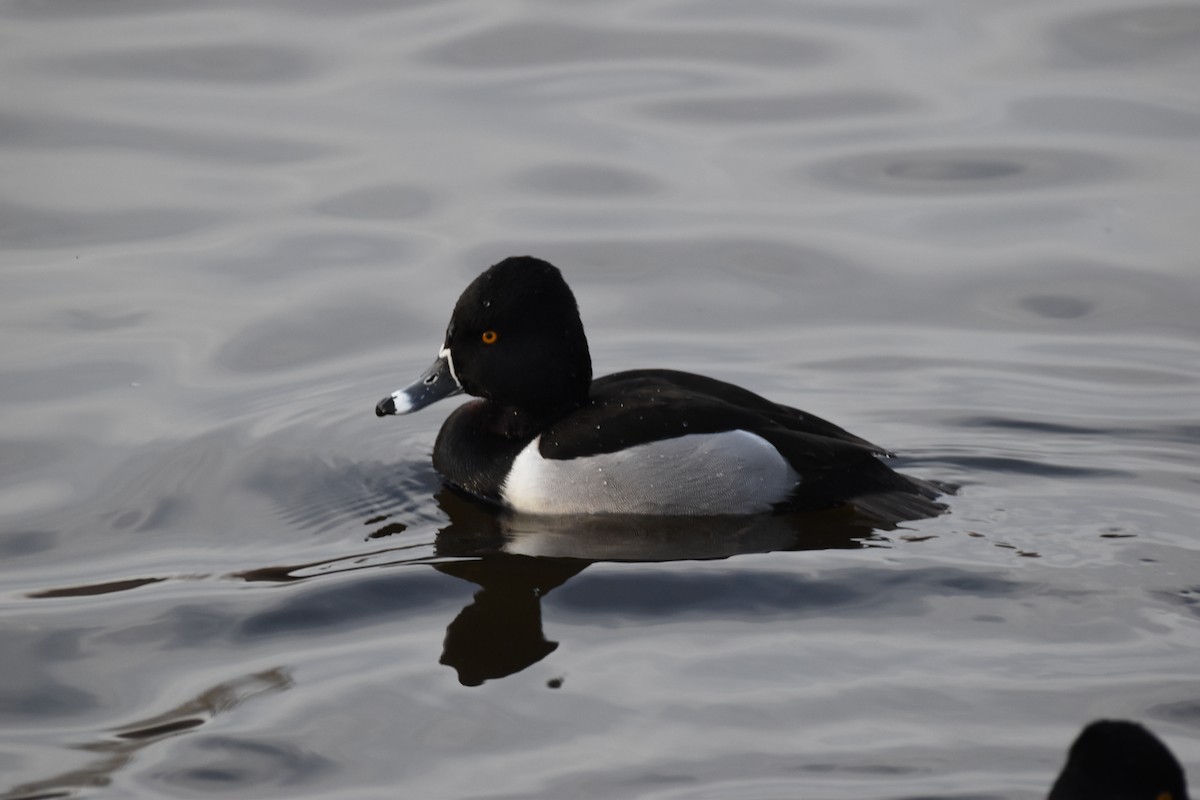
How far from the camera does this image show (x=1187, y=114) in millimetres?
11953

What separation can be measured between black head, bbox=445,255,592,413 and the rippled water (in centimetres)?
57

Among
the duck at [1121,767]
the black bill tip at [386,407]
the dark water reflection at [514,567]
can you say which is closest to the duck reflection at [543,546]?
the dark water reflection at [514,567]

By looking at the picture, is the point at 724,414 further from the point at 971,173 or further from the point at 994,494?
the point at 971,173

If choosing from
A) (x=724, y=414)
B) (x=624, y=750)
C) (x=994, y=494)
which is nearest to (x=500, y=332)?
(x=724, y=414)

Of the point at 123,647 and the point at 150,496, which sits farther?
the point at 150,496

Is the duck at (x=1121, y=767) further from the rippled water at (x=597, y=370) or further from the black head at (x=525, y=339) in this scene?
the black head at (x=525, y=339)

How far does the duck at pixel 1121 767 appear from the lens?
3875 mm

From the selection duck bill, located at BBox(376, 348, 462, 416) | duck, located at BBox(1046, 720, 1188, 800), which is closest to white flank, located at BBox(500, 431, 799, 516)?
duck bill, located at BBox(376, 348, 462, 416)

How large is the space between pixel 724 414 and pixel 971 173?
16.2ft

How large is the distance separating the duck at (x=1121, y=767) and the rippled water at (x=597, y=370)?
2.86ft

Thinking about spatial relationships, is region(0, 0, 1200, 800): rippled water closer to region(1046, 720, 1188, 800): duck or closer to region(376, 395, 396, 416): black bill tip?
region(376, 395, 396, 416): black bill tip

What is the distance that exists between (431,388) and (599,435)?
0.97 metres

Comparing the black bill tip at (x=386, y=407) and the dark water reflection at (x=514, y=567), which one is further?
the black bill tip at (x=386, y=407)

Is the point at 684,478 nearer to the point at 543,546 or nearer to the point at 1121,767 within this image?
the point at 543,546
